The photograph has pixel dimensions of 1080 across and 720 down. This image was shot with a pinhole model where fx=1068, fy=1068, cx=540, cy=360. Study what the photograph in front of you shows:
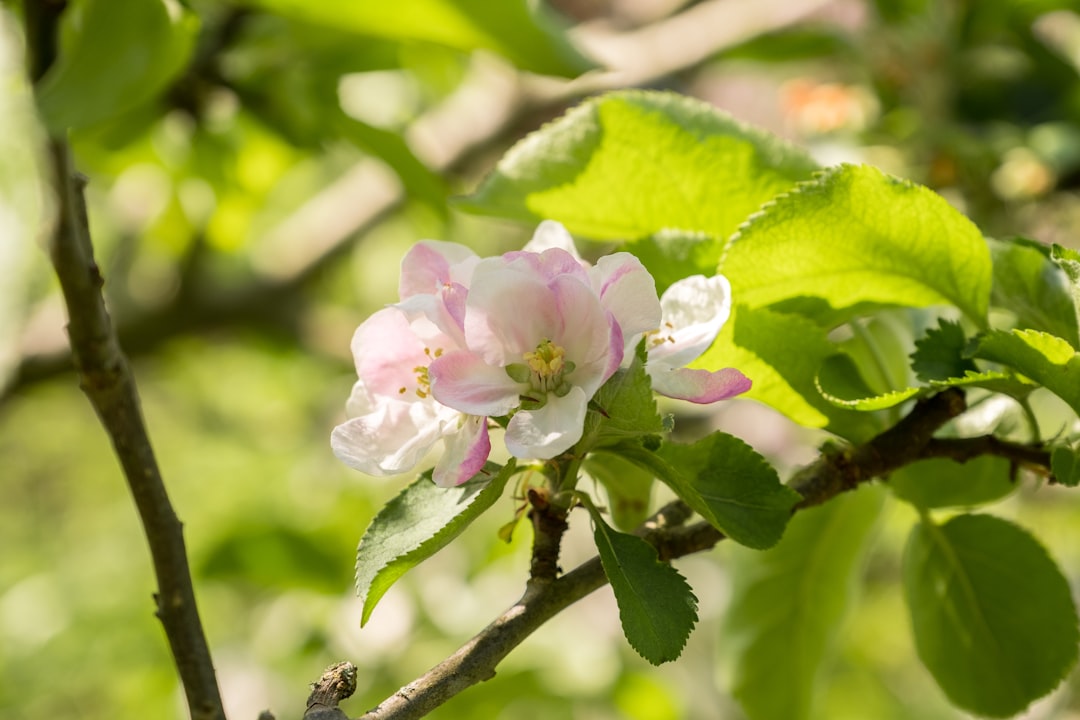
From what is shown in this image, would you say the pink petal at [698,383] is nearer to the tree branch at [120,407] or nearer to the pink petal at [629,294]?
the pink petal at [629,294]

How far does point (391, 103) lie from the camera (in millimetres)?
1905

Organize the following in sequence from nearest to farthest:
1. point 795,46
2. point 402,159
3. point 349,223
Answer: point 402,159 → point 795,46 → point 349,223

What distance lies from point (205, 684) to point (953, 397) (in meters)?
0.32

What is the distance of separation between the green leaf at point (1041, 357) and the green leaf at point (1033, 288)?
0.20ft

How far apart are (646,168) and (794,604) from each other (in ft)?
0.91

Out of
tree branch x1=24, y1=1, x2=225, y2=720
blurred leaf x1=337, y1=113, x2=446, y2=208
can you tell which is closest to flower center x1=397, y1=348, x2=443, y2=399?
tree branch x1=24, y1=1, x2=225, y2=720

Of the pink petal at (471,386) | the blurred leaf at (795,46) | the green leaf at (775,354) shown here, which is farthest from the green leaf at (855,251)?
the blurred leaf at (795,46)

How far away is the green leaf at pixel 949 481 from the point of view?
0.52 metres

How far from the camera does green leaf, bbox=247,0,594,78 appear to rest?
1.93 ft

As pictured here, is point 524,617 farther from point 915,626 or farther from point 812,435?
point 812,435

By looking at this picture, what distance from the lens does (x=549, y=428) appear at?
1.24 feet

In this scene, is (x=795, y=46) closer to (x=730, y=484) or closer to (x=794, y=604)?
(x=794, y=604)

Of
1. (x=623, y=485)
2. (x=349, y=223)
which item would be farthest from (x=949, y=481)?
(x=349, y=223)

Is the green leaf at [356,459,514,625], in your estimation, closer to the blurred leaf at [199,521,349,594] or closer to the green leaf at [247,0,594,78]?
the green leaf at [247,0,594,78]
